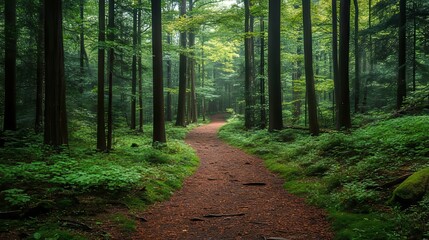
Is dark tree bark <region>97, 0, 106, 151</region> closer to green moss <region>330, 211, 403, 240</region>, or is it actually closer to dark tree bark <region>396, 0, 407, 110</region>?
green moss <region>330, 211, 403, 240</region>

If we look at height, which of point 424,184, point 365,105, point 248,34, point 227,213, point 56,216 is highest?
point 248,34

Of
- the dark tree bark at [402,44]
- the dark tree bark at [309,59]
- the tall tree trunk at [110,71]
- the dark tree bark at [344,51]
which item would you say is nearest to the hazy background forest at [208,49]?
the tall tree trunk at [110,71]

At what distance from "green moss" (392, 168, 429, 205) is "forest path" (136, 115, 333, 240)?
1.37 m

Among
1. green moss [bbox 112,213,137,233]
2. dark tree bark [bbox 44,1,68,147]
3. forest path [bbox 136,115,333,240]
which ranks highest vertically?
dark tree bark [bbox 44,1,68,147]

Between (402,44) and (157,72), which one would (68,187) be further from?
(402,44)

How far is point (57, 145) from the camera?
28.5 ft

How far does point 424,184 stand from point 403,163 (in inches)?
83.9

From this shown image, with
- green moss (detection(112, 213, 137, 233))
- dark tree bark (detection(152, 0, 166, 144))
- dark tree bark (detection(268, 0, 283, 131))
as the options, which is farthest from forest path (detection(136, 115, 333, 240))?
dark tree bark (detection(268, 0, 283, 131))

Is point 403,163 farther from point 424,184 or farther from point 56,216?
point 56,216

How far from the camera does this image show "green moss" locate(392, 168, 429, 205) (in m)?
4.84

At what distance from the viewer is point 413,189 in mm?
4973

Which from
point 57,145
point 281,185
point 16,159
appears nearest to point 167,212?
point 281,185

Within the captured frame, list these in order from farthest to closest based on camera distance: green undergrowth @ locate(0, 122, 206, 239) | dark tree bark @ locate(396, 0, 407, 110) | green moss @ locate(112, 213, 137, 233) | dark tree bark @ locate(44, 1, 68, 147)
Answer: dark tree bark @ locate(396, 0, 407, 110) → dark tree bark @ locate(44, 1, 68, 147) → green moss @ locate(112, 213, 137, 233) → green undergrowth @ locate(0, 122, 206, 239)

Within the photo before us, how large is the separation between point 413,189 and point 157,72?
10.6 m
